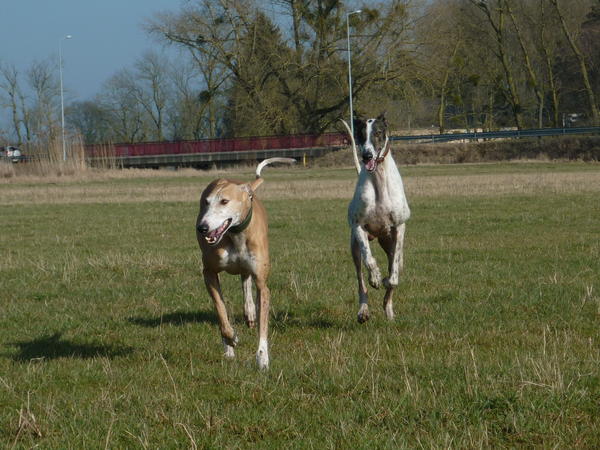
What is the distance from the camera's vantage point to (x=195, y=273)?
36.3 ft

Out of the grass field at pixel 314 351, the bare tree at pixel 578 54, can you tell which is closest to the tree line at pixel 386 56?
the bare tree at pixel 578 54

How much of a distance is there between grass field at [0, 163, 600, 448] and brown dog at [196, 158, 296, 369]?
277 millimetres

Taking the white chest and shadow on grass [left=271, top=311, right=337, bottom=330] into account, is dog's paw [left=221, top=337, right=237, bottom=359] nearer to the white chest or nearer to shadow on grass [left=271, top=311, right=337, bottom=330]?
the white chest

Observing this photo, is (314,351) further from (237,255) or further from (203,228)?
(203,228)

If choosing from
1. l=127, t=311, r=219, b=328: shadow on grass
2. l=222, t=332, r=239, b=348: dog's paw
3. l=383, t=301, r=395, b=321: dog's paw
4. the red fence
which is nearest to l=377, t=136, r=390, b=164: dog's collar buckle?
l=383, t=301, r=395, b=321: dog's paw

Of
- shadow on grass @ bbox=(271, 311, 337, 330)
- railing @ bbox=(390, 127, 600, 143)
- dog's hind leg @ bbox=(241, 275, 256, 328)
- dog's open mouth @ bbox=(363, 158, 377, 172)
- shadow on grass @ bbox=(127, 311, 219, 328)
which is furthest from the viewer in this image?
railing @ bbox=(390, 127, 600, 143)

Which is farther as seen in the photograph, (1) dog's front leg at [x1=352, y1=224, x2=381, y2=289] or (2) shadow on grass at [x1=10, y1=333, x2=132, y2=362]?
(1) dog's front leg at [x1=352, y1=224, x2=381, y2=289]

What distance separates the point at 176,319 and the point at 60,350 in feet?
4.74

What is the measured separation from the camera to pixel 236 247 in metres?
6.23

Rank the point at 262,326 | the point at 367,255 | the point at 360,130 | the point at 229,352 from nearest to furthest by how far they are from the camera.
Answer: the point at 262,326 < the point at 229,352 < the point at 367,255 < the point at 360,130

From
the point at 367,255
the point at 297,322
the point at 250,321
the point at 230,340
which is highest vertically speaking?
the point at 367,255

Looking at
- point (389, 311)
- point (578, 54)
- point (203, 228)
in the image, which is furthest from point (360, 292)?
point (578, 54)

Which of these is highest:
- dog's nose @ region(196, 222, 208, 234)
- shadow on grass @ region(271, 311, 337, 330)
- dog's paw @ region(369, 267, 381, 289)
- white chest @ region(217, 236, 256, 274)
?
dog's nose @ region(196, 222, 208, 234)

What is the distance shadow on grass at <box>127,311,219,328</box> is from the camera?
7.83 m
